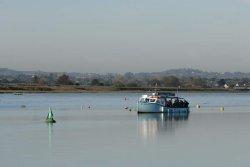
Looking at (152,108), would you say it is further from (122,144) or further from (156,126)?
(122,144)

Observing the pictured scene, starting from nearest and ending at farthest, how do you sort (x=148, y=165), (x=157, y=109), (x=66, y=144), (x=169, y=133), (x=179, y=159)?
(x=148, y=165) < (x=179, y=159) < (x=66, y=144) < (x=169, y=133) < (x=157, y=109)

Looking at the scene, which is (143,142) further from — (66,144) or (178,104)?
(178,104)

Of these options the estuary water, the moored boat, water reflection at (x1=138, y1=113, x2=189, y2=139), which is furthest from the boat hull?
the estuary water

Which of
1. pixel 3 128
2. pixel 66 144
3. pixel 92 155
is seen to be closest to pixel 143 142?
pixel 66 144

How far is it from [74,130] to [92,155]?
14.4 metres

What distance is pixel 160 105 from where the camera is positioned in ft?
232

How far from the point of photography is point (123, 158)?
3097 centimetres

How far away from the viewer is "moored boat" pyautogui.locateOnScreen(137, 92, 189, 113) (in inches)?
2771

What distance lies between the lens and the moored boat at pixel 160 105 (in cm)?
7038

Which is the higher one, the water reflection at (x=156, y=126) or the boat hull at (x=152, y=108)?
the boat hull at (x=152, y=108)

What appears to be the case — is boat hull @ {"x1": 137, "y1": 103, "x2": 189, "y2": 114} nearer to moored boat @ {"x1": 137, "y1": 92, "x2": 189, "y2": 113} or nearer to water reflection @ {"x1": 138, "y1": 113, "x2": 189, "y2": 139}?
moored boat @ {"x1": 137, "y1": 92, "x2": 189, "y2": 113}

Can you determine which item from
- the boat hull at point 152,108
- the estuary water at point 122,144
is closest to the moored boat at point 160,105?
the boat hull at point 152,108

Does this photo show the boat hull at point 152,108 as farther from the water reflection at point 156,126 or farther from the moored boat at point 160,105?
the water reflection at point 156,126

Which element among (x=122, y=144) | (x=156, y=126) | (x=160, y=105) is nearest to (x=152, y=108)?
(x=160, y=105)
